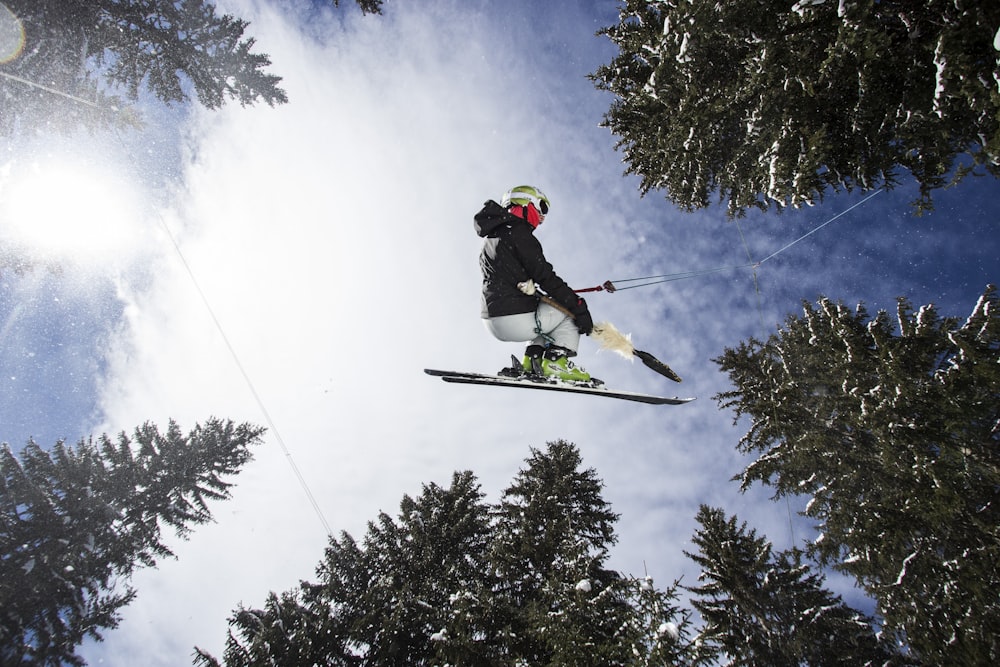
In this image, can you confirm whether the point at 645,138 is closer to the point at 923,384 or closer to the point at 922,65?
the point at 922,65

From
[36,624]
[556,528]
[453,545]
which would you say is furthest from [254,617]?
[36,624]

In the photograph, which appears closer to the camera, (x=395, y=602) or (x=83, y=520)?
(x=395, y=602)

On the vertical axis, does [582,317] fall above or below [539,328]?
above

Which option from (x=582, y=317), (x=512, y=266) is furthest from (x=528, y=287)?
(x=582, y=317)

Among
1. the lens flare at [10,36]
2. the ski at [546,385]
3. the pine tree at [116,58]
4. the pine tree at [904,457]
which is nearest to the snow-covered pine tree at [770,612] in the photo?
the pine tree at [904,457]

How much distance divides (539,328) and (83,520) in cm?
2289

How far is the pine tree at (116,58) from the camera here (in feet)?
36.8

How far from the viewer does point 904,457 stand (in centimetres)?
851

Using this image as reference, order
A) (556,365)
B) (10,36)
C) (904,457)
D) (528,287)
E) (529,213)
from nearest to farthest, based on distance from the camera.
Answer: (528,287) → (529,213) → (556,365) → (904,457) → (10,36)

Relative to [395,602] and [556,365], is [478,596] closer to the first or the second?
[395,602]

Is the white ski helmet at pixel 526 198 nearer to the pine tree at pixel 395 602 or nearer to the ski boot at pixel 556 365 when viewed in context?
the ski boot at pixel 556 365

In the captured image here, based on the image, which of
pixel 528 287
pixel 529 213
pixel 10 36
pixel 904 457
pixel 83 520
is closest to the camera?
pixel 528 287

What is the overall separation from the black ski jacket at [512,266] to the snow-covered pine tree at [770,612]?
11.0m

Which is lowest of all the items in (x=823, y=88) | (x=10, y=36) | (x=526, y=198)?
(x=526, y=198)
